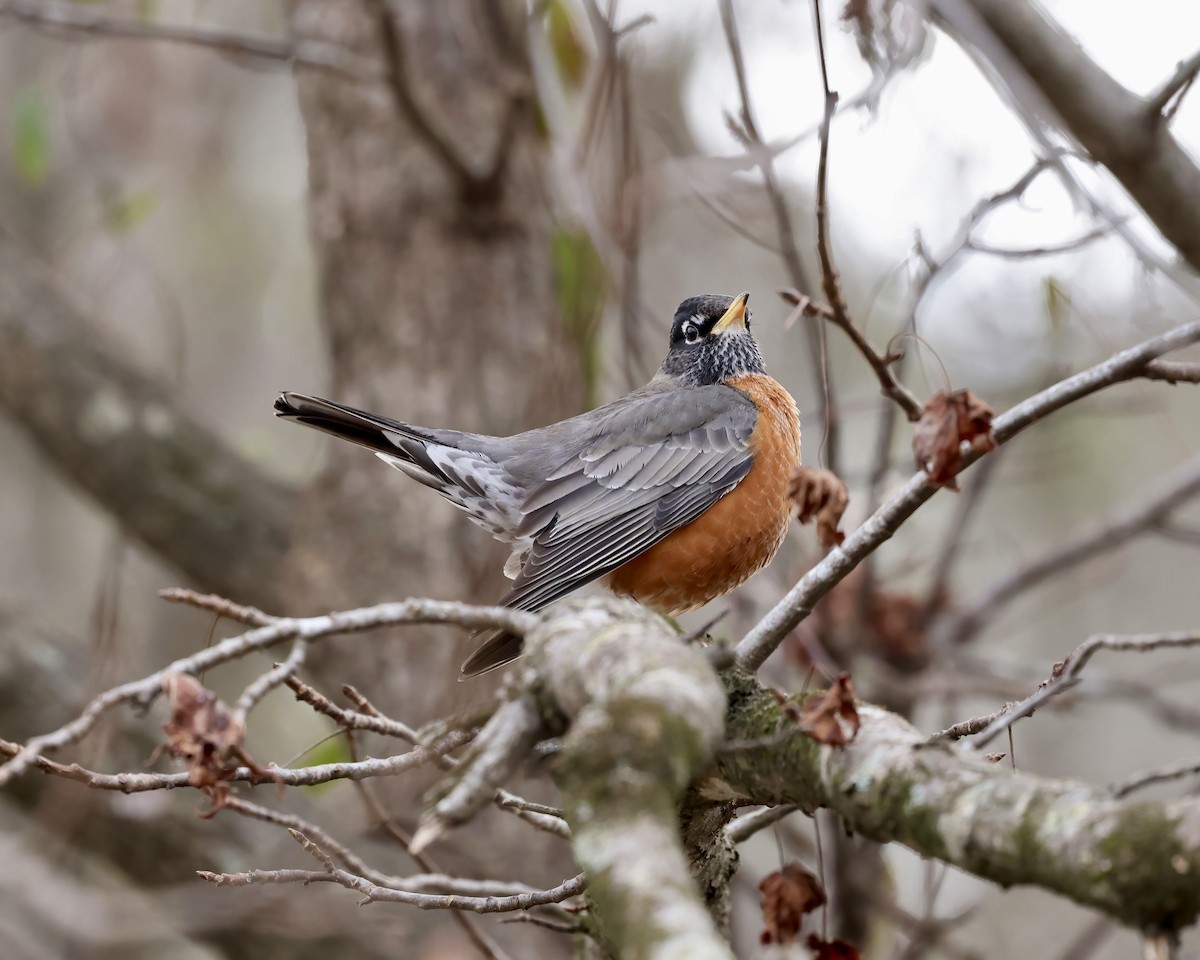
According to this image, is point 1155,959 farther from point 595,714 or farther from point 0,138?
point 0,138

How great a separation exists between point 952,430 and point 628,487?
257 cm

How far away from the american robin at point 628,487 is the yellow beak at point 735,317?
30 mm

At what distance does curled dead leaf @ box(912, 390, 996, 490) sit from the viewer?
2.01 meters

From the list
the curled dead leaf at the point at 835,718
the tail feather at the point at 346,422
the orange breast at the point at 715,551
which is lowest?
the curled dead leaf at the point at 835,718

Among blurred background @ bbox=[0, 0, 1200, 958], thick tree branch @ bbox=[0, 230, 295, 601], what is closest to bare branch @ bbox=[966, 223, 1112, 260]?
blurred background @ bbox=[0, 0, 1200, 958]

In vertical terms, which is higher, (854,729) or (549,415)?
(549,415)

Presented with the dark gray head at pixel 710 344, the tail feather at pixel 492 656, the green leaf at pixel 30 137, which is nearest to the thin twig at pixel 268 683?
the tail feather at pixel 492 656

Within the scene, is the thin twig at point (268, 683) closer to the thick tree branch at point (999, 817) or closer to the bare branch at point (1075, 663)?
the thick tree branch at point (999, 817)

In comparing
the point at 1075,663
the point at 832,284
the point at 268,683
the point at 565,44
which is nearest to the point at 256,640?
the point at 268,683

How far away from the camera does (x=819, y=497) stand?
2199 millimetres

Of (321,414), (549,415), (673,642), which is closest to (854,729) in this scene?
(673,642)

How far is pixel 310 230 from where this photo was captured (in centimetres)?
589

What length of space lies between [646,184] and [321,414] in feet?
7.20

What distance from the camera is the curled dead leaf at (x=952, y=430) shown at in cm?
201
